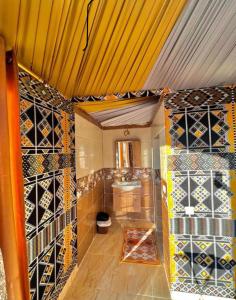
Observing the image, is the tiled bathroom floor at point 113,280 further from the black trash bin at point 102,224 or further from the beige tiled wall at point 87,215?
the black trash bin at point 102,224

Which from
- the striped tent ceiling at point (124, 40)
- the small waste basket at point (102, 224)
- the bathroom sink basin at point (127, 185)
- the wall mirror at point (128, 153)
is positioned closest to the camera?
the striped tent ceiling at point (124, 40)

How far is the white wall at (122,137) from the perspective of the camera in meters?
3.49

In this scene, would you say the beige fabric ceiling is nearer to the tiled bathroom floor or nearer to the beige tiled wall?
the beige tiled wall

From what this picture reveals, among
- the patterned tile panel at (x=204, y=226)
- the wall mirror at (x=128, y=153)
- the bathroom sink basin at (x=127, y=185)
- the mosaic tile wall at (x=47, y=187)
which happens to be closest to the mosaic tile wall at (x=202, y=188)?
the patterned tile panel at (x=204, y=226)

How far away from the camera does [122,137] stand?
3.59 m

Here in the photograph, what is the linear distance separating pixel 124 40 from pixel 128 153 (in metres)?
2.52

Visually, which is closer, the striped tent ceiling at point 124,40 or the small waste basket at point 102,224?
the striped tent ceiling at point 124,40

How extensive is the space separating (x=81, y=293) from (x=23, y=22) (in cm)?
242

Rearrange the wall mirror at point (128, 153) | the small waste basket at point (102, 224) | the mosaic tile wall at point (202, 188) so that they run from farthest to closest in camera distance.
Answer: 1. the wall mirror at point (128, 153)
2. the small waste basket at point (102, 224)
3. the mosaic tile wall at point (202, 188)

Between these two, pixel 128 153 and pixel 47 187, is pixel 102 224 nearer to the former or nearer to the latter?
pixel 128 153

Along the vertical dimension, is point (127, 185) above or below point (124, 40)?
below

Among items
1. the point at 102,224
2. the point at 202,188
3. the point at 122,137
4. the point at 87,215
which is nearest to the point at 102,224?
the point at 102,224

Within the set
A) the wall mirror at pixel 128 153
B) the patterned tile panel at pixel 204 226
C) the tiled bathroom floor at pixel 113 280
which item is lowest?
the tiled bathroom floor at pixel 113 280

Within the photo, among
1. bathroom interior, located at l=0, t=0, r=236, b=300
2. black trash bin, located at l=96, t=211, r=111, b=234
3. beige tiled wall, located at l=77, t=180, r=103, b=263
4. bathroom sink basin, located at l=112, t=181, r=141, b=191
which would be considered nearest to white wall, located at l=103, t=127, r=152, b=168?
bathroom sink basin, located at l=112, t=181, r=141, b=191
